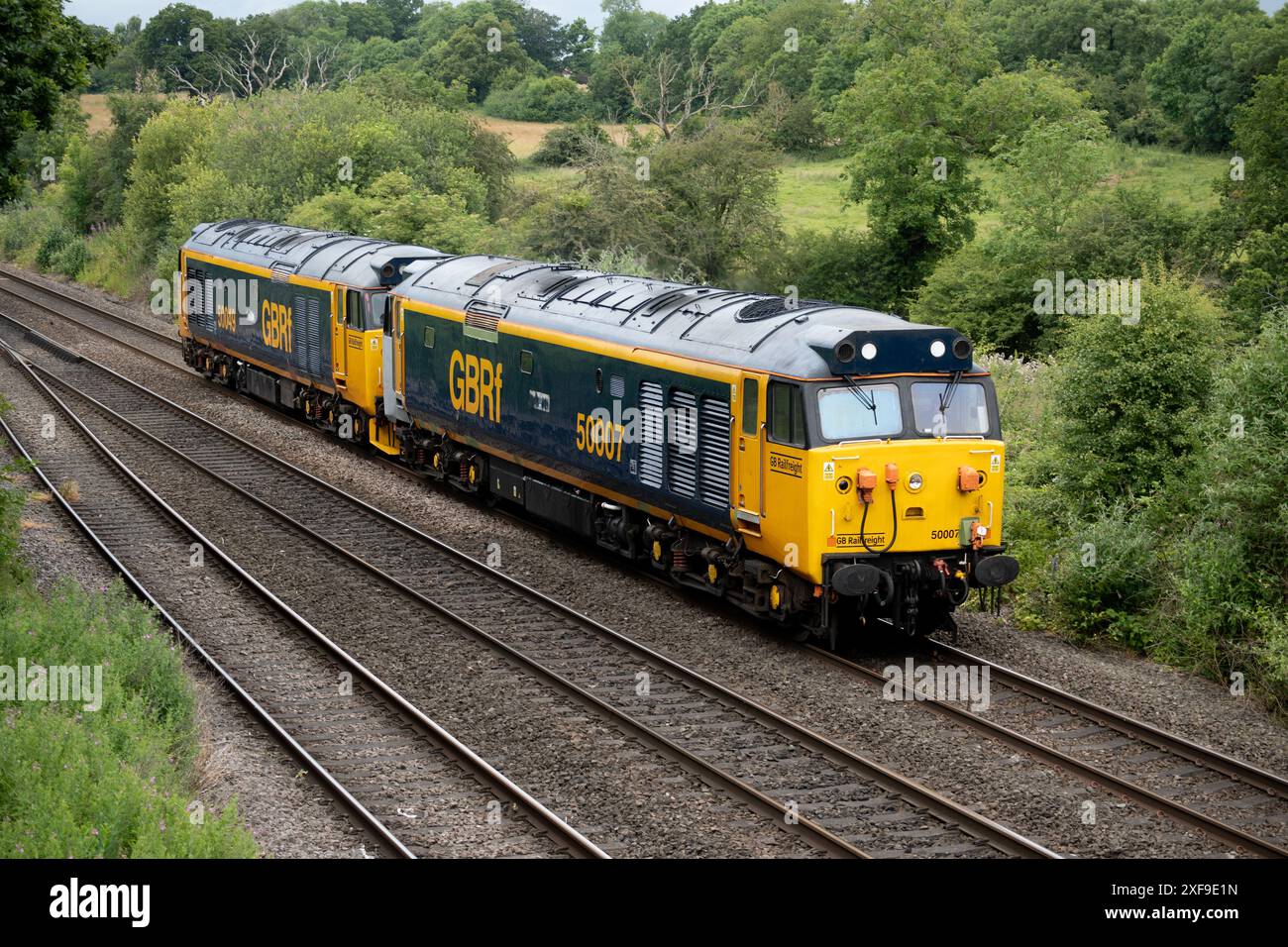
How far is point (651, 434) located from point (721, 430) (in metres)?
1.49

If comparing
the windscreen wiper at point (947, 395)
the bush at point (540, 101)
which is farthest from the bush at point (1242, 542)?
the bush at point (540, 101)

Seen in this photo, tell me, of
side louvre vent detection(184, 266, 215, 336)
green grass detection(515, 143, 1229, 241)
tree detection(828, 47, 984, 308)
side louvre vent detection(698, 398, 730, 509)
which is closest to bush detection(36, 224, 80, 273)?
green grass detection(515, 143, 1229, 241)

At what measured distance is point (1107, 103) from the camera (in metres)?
69.1

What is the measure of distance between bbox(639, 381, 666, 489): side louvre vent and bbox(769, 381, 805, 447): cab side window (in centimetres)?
228

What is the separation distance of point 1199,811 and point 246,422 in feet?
76.2

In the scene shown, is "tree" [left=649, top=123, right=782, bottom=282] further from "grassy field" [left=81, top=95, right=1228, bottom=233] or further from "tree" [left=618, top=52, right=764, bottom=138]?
"grassy field" [left=81, top=95, right=1228, bottom=233]

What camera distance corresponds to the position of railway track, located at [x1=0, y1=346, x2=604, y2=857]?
11070 mm

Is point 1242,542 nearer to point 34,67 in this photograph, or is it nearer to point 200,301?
point 34,67

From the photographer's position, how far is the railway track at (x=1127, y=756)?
1091cm

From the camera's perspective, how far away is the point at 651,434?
17016 mm

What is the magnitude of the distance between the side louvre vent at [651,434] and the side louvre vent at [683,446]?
0.59ft

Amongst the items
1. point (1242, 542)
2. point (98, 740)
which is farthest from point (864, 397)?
point (98, 740)
